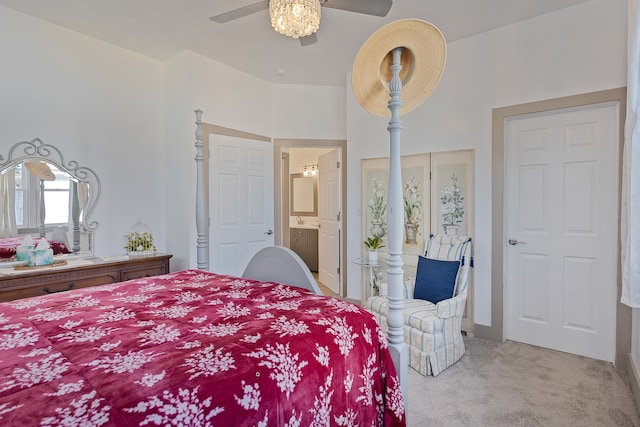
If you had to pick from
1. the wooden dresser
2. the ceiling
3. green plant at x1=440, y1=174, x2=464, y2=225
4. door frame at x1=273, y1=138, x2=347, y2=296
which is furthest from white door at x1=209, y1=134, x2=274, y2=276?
green plant at x1=440, y1=174, x2=464, y2=225

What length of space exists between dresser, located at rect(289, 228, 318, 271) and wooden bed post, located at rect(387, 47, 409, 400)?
14.6 feet

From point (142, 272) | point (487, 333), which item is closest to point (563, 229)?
point (487, 333)

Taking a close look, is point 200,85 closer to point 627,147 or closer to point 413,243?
point 413,243

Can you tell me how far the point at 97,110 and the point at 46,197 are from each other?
0.94 m

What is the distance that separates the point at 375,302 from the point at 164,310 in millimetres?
1779

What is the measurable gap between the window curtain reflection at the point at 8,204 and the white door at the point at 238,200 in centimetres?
161

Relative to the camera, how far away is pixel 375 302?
2760 millimetres

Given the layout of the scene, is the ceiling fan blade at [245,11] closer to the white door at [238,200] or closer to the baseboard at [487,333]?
the white door at [238,200]

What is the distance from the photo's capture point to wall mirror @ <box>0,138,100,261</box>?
2699 mm

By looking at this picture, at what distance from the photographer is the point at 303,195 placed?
21.6 feet

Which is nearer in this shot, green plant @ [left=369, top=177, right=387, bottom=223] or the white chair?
the white chair

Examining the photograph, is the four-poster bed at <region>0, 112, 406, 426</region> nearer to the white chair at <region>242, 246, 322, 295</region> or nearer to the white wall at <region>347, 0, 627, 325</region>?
the white chair at <region>242, 246, 322, 295</region>

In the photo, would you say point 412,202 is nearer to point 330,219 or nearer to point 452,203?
point 452,203

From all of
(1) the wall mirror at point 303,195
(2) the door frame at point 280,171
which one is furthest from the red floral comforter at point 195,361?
(1) the wall mirror at point 303,195
